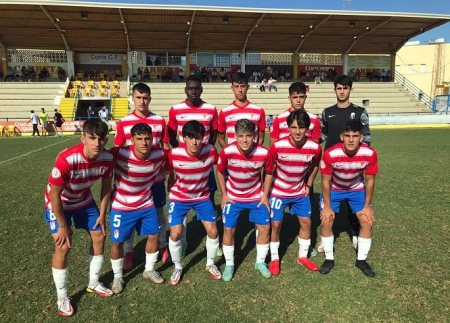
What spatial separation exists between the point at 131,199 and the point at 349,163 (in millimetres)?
2501

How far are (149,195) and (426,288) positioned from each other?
3.08m

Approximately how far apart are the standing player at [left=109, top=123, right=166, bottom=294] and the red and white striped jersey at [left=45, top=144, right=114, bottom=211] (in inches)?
6.4

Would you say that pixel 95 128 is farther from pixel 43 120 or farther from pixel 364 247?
→ pixel 43 120

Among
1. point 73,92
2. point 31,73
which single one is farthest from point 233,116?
point 31,73

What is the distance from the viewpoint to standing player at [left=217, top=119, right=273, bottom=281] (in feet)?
11.8

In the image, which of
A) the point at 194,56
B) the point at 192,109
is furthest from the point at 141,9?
the point at 192,109

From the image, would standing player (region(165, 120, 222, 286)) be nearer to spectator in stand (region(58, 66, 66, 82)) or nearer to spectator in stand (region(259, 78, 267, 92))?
spectator in stand (region(259, 78, 267, 92))

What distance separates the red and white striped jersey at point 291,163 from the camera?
12.1 feet

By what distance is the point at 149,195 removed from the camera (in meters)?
3.52

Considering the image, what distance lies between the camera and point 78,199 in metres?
3.20

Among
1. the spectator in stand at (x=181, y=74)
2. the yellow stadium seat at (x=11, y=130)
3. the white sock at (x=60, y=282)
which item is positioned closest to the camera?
the white sock at (x=60, y=282)

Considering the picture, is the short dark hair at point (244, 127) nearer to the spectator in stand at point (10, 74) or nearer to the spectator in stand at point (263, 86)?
the spectator in stand at point (263, 86)

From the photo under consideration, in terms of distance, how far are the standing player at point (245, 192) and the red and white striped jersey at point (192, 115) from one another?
26.7 inches

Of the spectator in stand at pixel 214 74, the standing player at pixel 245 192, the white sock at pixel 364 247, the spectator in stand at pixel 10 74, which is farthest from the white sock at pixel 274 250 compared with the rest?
the spectator in stand at pixel 10 74
